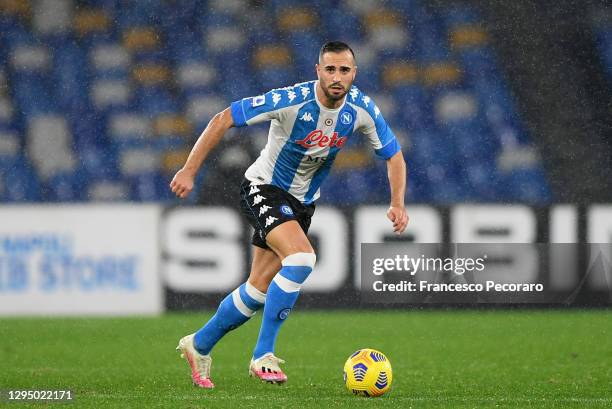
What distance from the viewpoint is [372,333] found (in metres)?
9.88

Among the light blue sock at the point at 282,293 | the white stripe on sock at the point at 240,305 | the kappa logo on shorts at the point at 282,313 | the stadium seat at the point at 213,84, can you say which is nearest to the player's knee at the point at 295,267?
the light blue sock at the point at 282,293

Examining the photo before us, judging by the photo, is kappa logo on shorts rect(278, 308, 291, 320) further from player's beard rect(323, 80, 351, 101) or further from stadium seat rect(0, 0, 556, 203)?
stadium seat rect(0, 0, 556, 203)

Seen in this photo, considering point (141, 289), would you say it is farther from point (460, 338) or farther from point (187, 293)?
point (460, 338)

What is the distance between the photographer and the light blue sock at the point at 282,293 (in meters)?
5.80

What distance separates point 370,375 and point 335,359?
2476 mm

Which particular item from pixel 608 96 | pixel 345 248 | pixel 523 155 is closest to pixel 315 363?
pixel 345 248

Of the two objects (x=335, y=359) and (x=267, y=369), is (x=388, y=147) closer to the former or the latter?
(x=267, y=369)

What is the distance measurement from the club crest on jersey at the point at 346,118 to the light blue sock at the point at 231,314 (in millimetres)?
1002

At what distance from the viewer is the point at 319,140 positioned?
19.9ft

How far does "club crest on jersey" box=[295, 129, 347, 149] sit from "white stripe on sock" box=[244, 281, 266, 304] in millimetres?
805

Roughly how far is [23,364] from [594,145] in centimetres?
793

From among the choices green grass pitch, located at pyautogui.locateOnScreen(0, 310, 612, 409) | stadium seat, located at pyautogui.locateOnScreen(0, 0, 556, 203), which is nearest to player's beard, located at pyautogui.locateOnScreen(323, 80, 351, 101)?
green grass pitch, located at pyautogui.locateOnScreen(0, 310, 612, 409)

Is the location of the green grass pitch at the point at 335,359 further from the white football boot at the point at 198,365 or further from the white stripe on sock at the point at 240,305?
the white stripe on sock at the point at 240,305

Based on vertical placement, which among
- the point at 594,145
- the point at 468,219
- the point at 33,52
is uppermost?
the point at 33,52
